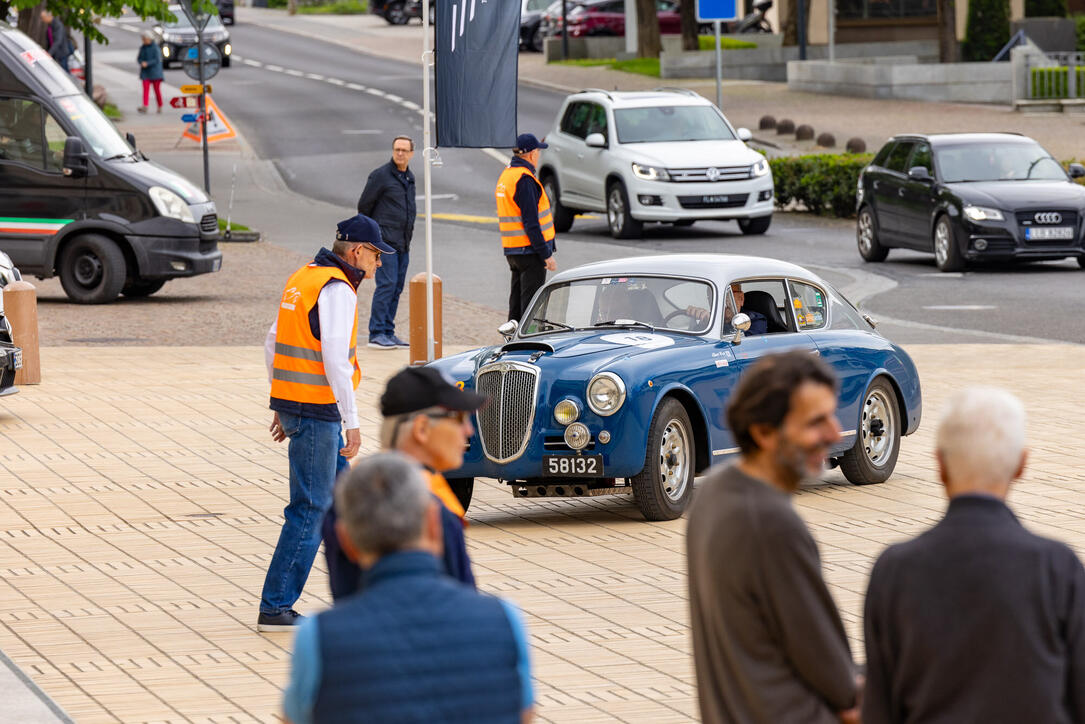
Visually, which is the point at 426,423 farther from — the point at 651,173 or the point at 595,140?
the point at 595,140

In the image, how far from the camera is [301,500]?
8.56 metres

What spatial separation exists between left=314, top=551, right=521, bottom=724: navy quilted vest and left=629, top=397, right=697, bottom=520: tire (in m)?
7.07

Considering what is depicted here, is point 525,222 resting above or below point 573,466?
above

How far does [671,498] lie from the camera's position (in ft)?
36.9

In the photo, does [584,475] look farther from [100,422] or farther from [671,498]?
[100,422]

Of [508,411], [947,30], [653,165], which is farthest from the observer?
[947,30]

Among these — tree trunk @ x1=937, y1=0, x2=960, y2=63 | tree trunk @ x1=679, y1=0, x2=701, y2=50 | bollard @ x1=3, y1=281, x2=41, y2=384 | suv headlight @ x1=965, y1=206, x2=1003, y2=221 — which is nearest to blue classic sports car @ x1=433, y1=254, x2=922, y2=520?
bollard @ x1=3, y1=281, x2=41, y2=384

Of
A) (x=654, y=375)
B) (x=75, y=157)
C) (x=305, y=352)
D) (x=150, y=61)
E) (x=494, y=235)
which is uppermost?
(x=150, y=61)

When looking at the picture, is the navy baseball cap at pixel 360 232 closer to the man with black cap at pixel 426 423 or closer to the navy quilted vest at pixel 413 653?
the man with black cap at pixel 426 423

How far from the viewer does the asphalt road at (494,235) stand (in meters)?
21.5

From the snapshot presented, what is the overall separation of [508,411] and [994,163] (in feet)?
50.3

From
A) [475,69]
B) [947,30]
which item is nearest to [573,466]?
[475,69]

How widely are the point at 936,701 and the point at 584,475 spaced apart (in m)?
6.65

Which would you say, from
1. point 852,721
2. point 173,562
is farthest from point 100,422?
point 852,721
